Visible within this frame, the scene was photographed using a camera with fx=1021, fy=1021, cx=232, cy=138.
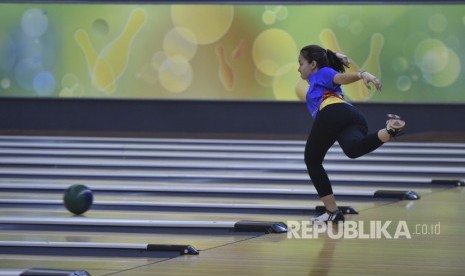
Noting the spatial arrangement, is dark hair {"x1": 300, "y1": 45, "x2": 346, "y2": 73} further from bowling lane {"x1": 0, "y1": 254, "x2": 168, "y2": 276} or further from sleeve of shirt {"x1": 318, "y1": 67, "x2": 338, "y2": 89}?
bowling lane {"x1": 0, "y1": 254, "x2": 168, "y2": 276}

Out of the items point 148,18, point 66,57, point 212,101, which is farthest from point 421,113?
point 66,57

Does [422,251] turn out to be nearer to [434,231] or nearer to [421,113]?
[434,231]

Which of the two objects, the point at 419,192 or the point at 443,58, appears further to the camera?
the point at 443,58

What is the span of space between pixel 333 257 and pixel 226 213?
1935 millimetres

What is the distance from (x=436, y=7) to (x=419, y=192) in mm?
6811

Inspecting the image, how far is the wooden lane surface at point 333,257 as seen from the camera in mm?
4551

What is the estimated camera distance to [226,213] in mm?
6797

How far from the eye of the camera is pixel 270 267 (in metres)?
4.67

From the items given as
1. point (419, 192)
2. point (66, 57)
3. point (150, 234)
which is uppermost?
point (66, 57)

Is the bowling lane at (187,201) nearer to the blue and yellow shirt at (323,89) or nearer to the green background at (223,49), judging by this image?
the blue and yellow shirt at (323,89)

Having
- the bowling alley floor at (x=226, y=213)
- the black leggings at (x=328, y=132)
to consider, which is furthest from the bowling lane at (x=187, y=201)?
the black leggings at (x=328, y=132)

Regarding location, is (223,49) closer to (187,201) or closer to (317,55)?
(187,201)

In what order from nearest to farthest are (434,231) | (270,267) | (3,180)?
(270,267) < (434,231) < (3,180)

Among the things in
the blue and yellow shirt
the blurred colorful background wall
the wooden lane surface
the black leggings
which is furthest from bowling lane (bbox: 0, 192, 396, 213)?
the blurred colorful background wall
